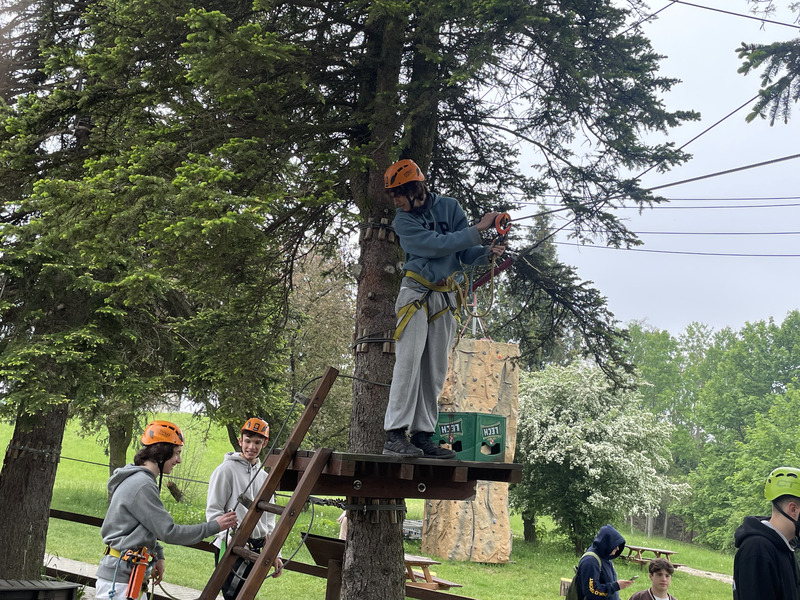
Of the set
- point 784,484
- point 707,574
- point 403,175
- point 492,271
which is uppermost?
point 403,175

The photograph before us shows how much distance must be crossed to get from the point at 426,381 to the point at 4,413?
23.6ft

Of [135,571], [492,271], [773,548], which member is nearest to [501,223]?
[492,271]

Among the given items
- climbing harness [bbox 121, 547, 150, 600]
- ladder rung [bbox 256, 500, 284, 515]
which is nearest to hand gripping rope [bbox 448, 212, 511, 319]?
ladder rung [bbox 256, 500, 284, 515]

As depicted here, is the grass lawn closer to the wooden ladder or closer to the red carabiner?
the wooden ladder

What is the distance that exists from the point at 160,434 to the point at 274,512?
891 mm

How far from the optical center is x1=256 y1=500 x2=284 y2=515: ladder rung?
4789 mm

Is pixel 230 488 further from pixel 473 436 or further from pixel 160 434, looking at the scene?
pixel 473 436

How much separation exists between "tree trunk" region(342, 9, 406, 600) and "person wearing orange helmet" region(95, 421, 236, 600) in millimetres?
2201

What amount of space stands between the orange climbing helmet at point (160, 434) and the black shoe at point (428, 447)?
1681mm

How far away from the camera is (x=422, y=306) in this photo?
17.9ft

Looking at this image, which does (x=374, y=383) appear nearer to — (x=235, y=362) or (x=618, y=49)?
(x=235, y=362)

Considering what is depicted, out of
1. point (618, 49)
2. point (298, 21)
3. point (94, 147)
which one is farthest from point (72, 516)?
point (618, 49)

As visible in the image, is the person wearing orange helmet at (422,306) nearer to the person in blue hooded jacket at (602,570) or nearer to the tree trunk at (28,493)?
the person in blue hooded jacket at (602,570)

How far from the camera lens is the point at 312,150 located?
24.3ft
